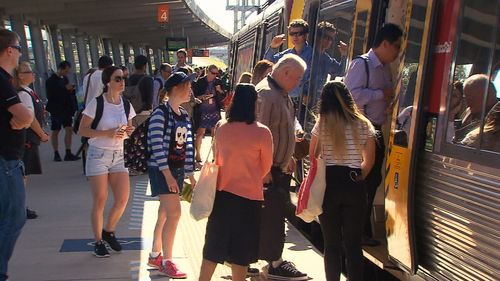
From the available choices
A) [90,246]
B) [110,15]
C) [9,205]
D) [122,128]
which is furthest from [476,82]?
→ [110,15]

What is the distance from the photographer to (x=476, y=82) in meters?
3.98

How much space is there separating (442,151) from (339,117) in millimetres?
725

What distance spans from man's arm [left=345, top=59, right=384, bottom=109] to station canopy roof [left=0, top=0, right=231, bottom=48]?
14985mm

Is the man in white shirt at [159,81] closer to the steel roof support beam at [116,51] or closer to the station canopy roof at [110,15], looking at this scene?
the station canopy roof at [110,15]

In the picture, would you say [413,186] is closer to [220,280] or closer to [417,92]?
[417,92]

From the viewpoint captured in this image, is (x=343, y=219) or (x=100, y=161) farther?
(x=100, y=161)

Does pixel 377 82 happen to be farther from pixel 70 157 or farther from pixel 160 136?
pixel 70 157

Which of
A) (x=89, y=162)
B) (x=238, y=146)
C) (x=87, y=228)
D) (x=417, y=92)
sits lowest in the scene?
(x=87, y=228)

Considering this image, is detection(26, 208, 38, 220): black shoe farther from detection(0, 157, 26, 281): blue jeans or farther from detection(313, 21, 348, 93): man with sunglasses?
detection(313, 21, 348, 93): man with sunglasses

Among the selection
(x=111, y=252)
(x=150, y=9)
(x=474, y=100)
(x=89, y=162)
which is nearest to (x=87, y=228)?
(x=111, y=252)

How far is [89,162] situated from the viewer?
577 cm

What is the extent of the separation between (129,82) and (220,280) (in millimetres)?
5692

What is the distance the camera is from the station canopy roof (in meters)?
20.4

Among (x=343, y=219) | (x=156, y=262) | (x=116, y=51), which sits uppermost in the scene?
(x=343, y=219)
